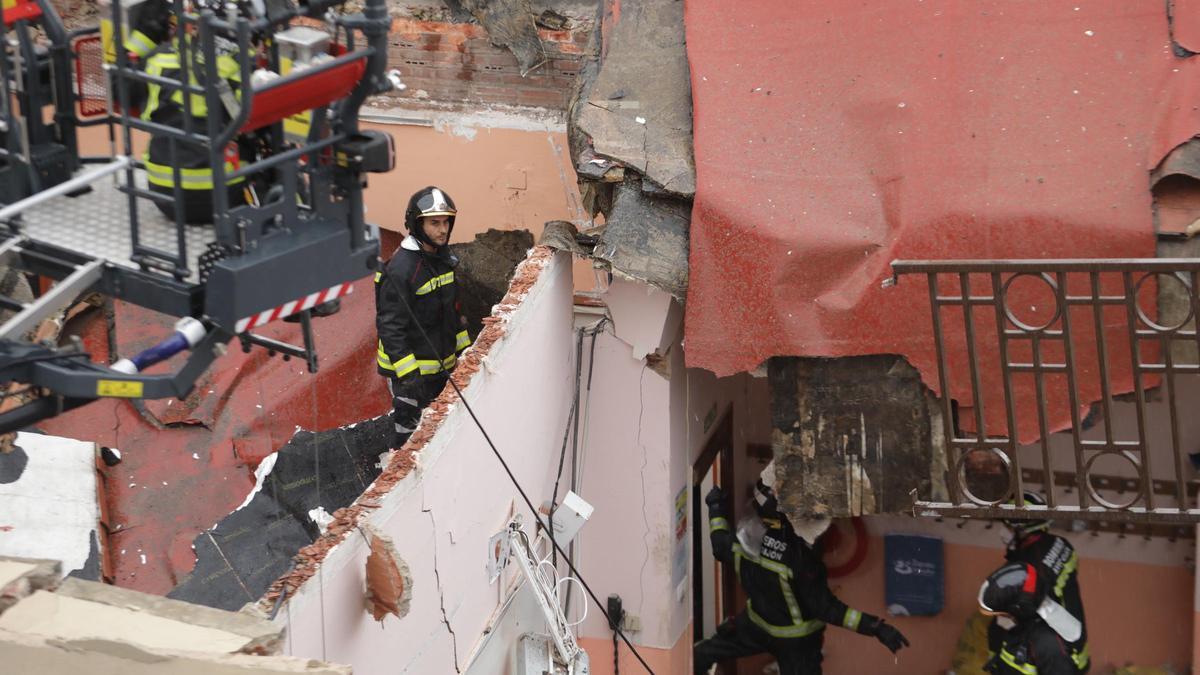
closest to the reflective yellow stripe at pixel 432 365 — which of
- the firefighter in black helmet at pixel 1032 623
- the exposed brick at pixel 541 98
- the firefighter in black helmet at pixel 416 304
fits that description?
the firefighter in black helmet at pixel 416 304

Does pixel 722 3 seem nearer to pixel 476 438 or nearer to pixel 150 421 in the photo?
pixel 476 438

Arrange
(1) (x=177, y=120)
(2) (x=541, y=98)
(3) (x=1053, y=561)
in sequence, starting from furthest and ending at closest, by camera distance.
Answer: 1. (2) (x=541, y=98)
2. (3) (x=1053, y=561)
3. (1) (x=177, y=120)

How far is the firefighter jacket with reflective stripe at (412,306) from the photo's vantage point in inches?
320

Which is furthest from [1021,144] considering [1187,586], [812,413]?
[1187,586]

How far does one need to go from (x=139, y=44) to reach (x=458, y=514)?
97.0 inches

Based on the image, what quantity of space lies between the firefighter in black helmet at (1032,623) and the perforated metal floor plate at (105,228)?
5.19 meters

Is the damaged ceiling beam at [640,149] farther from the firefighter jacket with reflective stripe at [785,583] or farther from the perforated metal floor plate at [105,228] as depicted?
the perforated metal floor plate at [105,228]

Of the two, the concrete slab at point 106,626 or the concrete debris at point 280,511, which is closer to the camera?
the concrete slab at point 106,626

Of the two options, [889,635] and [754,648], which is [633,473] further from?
[889,635]

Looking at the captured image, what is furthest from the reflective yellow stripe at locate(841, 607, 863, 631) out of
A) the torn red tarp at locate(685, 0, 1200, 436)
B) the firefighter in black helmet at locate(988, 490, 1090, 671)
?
the torn red tarp at locate(685, 0, 1200, 436)

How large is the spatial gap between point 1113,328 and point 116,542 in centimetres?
517

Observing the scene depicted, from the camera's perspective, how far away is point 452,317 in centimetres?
837

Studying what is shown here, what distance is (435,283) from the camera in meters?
8.16

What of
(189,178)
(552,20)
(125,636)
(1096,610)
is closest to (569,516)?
(189,178)
